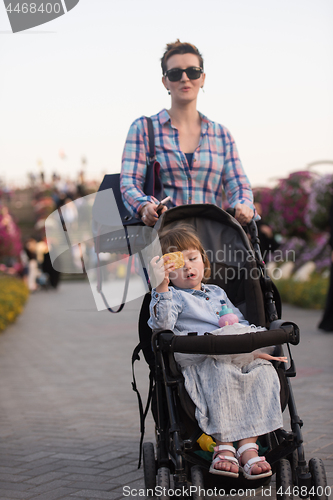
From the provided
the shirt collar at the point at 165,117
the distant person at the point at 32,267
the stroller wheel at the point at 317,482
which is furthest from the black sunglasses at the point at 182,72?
the distant person at the point at 32,267

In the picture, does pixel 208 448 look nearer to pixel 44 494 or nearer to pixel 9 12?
pixel 44 494

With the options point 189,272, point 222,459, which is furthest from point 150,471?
point 189,272

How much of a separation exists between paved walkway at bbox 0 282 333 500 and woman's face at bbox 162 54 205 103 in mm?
1289

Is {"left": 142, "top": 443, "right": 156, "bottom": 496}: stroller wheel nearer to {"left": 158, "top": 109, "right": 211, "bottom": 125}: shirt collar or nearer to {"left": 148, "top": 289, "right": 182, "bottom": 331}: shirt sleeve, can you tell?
{"left": 148, "top": 289, "right": 182, "bottom": 331}: shirt sleeve

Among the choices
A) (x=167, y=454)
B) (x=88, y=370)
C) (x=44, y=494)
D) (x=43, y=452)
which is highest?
(x=167, y=454)

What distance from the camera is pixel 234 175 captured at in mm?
3777

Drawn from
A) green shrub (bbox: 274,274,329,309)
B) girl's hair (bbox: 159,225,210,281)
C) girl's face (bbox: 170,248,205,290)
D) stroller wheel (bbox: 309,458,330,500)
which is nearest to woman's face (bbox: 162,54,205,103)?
girl's hair (bbox: 159,225,210,281)

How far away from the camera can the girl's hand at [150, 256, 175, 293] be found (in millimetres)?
2855

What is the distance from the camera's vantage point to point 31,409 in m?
5.51

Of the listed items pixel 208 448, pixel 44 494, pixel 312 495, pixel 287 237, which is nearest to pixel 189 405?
pixel 208 448

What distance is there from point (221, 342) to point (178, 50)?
6.22 feet

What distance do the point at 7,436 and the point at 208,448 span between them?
2414 millimetres

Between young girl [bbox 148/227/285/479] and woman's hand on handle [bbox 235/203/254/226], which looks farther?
woman's hand on handle [bbox 235/203/254/226]

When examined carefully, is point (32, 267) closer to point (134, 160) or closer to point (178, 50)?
point (134, 160)
